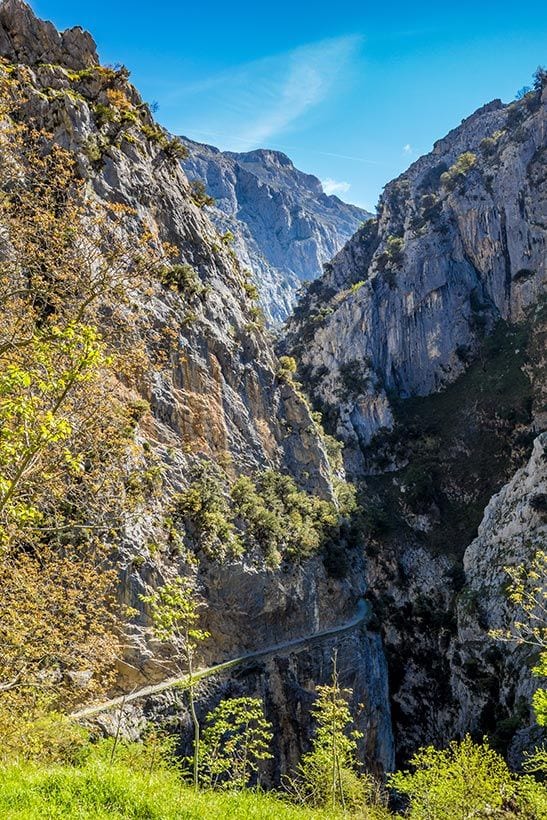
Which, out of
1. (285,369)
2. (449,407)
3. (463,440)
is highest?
(449,407)

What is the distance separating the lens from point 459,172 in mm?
93312

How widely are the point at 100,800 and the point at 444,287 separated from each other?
8696 cm

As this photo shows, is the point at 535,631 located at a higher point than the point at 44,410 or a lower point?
lower

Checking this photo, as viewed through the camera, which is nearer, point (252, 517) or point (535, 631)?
point (535, 631)

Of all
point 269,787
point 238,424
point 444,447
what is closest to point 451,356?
point 444,447

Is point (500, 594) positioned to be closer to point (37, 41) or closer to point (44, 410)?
point (44, 410)

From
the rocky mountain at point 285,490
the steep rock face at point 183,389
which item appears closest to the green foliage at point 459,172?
the rocky mountain at point 285,490

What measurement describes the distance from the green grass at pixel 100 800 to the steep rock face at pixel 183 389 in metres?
14.1

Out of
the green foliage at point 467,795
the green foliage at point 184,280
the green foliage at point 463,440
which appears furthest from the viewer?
the green foliage at point 463,440

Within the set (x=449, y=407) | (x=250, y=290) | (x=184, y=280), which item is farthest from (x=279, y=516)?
(x=449, y=407)

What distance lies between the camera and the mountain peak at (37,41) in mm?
30516

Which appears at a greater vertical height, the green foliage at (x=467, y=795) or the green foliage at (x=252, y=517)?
the green foliage at (x=252, y=517)

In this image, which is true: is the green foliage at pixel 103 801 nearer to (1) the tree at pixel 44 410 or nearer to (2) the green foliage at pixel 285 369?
(1) the tree at pixel 44 410

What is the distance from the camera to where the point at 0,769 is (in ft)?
29.9
